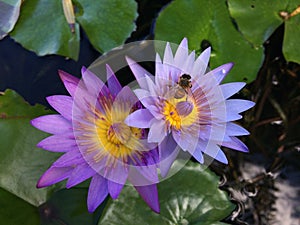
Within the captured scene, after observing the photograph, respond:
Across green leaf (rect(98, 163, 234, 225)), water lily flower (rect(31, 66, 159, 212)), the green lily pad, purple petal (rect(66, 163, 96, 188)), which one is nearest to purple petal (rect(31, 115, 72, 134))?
water lily flower (rect(31, 66, 159, 212))

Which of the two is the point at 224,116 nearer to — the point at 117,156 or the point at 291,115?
the point at 117,156

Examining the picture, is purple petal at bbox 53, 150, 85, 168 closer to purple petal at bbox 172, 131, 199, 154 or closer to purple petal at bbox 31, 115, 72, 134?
purple petal at bbox 31, 115, 72, 134

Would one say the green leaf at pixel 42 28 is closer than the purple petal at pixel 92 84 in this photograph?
No

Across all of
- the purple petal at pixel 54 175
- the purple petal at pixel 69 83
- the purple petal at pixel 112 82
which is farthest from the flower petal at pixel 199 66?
the purple petal at pixel 54 175

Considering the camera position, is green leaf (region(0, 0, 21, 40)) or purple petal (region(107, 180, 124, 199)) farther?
green leaf (region(0, 0, 21, 40))

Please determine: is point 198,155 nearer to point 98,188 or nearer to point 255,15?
point 98,188

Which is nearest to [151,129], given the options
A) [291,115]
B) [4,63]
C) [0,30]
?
[0,30]

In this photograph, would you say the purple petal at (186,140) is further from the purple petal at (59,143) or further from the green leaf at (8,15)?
the green leaf at (8,15)
